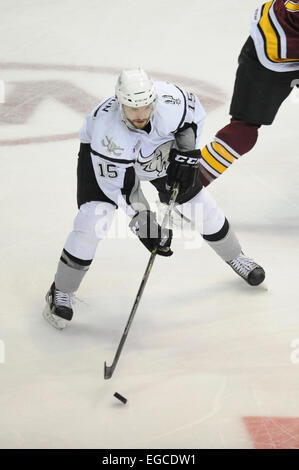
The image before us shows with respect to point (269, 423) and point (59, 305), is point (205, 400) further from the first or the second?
point (59, 305)

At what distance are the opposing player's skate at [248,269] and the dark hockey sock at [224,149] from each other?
1.56ft

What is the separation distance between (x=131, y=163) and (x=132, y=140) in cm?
8

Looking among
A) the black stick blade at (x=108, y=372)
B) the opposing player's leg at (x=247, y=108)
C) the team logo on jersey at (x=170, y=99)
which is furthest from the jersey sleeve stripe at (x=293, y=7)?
the black stick blade at (x=108, y=372)

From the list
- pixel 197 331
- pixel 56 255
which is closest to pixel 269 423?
pixel 197 331

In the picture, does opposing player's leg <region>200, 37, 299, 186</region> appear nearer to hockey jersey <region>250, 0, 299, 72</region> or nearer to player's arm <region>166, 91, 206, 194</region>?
hockey jersey <region>250, 0, 299, 72</region>

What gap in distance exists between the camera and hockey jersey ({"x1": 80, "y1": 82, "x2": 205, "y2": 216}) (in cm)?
250

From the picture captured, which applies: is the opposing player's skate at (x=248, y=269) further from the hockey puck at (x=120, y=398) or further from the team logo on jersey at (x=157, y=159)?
the hockey puck at (x=120, y=398)

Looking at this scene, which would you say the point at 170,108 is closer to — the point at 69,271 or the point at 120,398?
the point at 69,271

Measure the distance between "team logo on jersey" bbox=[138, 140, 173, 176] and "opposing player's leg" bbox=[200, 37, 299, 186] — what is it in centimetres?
72

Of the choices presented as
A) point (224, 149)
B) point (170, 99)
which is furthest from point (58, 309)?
point (224, 149)

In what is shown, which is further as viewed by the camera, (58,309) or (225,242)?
(225,242)

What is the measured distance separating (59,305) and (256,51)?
1.47m

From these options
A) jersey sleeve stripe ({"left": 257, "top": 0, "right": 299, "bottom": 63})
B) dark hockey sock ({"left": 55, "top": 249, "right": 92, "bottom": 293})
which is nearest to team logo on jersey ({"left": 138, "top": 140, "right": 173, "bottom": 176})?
dark hockey sock ({"left": 55, "top": 249, "right": 92, "bottom": 293})

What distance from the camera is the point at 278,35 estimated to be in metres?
3.28
